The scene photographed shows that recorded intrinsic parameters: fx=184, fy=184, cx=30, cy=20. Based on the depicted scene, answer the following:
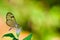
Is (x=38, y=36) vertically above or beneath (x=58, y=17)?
beneath

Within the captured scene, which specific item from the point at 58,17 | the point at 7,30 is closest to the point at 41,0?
the point at 58,17

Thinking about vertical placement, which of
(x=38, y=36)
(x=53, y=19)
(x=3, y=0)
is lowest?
(x=38, y=36)

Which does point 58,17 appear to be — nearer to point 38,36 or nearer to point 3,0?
point 38,36

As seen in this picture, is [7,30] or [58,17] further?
[58,17]

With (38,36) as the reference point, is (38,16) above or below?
above

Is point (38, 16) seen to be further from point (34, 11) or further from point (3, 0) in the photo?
point (3, 0)

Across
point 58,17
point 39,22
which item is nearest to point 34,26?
point 39,22

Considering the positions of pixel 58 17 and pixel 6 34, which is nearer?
pixel 6 34
